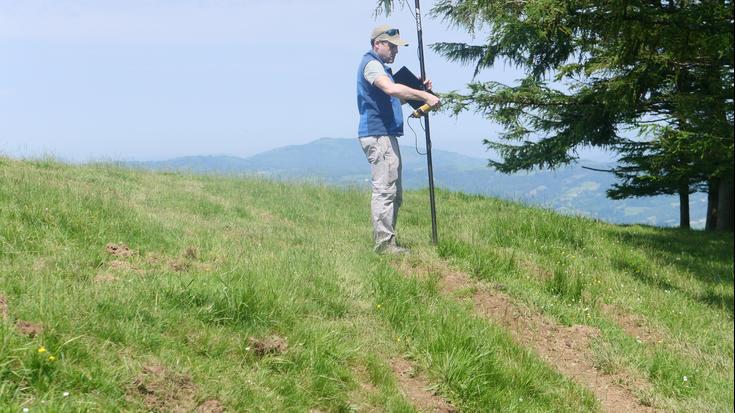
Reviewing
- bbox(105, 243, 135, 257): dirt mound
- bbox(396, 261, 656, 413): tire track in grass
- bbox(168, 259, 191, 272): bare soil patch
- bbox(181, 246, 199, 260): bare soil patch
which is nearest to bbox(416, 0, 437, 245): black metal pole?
bbox(396, 261, 656, 413): tire track in grass

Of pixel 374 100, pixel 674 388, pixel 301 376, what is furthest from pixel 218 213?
pixel 674 388

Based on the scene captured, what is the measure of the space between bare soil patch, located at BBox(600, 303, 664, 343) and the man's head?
12.5ft

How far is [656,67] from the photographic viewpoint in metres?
10.3

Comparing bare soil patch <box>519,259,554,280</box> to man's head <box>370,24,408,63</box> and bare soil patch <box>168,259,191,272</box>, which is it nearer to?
man's head <box>370,24,408,63</box>

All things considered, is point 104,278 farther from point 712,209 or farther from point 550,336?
point 712,209

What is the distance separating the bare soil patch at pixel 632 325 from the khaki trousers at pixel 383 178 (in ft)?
8.67

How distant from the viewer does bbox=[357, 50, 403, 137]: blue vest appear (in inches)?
296

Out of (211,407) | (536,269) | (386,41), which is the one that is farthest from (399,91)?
(211,407)

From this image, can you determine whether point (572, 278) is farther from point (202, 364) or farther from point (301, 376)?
point (202, 364)

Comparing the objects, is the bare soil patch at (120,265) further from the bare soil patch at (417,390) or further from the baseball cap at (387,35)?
the baseball cap at (387,35)

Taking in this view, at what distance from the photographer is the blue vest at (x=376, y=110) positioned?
753 centimetres

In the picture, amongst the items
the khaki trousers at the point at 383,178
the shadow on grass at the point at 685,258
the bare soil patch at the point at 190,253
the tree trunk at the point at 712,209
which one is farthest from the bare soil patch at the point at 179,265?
the tree trunk at the point at 712,209

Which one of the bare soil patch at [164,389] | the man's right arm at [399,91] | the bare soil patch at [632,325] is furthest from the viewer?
the man's right arm at [399,91]

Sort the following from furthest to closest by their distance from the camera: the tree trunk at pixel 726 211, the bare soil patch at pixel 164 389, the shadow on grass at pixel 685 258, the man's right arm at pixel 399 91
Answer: the tree trunk at pixel 726 211 → the shadow on grass at pixel 685 258 → the man's right arm at pixel 399 91 → the bare soil patch at pixel 164 389
